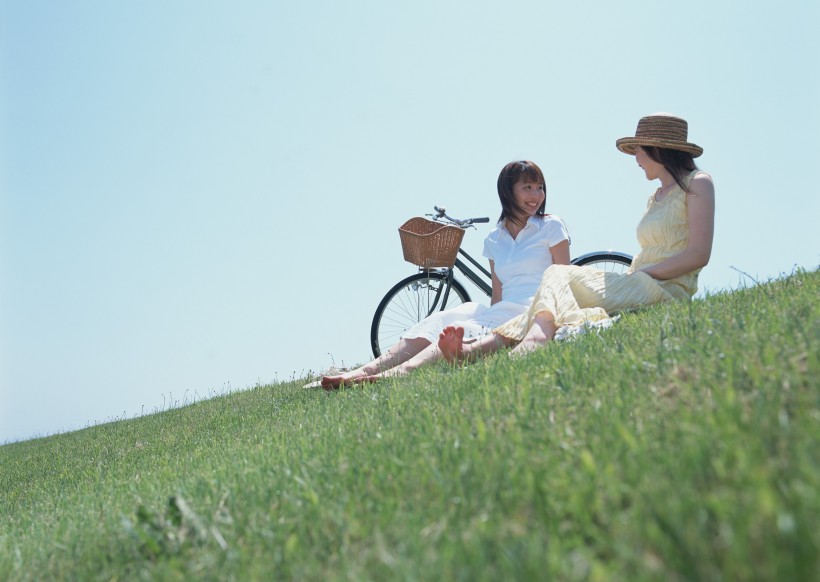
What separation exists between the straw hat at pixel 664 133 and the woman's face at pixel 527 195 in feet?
3.48

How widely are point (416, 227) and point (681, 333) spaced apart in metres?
5.10

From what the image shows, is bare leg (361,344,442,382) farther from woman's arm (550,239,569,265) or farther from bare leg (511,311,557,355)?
woman's arm (550,239,569,265)

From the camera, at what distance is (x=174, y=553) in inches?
105

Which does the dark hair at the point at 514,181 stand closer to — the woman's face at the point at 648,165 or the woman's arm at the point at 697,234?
the woman's face at the point at 648,165

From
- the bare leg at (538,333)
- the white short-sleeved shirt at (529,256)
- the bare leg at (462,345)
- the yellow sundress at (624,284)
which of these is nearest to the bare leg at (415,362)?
the bare leg at (462,345)

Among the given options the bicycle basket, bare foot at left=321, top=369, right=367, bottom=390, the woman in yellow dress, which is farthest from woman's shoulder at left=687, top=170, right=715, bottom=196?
the bicycle basket

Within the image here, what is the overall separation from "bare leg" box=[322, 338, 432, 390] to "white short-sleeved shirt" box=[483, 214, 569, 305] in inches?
35.0

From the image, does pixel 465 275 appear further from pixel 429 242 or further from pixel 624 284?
pixel 624 284

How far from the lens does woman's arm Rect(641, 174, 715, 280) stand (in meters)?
5.57

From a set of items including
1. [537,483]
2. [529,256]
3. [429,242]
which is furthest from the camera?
[429,242]

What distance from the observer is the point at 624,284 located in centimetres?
560

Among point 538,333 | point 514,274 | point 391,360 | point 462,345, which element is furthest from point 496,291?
point 538,333

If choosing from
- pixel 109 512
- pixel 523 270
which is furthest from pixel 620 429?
pixel 523 270

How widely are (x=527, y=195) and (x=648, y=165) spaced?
114cm
